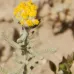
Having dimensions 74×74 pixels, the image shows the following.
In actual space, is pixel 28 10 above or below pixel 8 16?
above

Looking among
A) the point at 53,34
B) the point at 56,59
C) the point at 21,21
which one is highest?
the point at 21,21

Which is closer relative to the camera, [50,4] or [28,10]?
[28,10]

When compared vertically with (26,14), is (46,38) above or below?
below

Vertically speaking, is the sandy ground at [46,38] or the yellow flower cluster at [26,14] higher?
the yellow flower cluster at [26,14]

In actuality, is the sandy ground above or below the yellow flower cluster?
below

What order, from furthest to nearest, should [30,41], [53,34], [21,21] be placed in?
[53,34], [30,41], [21,21]

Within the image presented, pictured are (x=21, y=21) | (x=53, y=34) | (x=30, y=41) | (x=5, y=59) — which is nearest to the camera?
(x=21, y=21)

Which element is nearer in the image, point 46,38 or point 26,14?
point 26,14

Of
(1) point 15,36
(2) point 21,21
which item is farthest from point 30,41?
(1) point 15,36

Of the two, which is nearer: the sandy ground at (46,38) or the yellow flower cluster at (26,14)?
the yellow flower cluster at (26,14)

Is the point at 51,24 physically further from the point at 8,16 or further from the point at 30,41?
the point at 30,41

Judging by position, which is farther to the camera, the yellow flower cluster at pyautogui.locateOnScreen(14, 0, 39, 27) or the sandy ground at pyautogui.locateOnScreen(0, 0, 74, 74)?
the sandy ground at pyautogui.locateOnScreen(0, 0, 74, 74)
